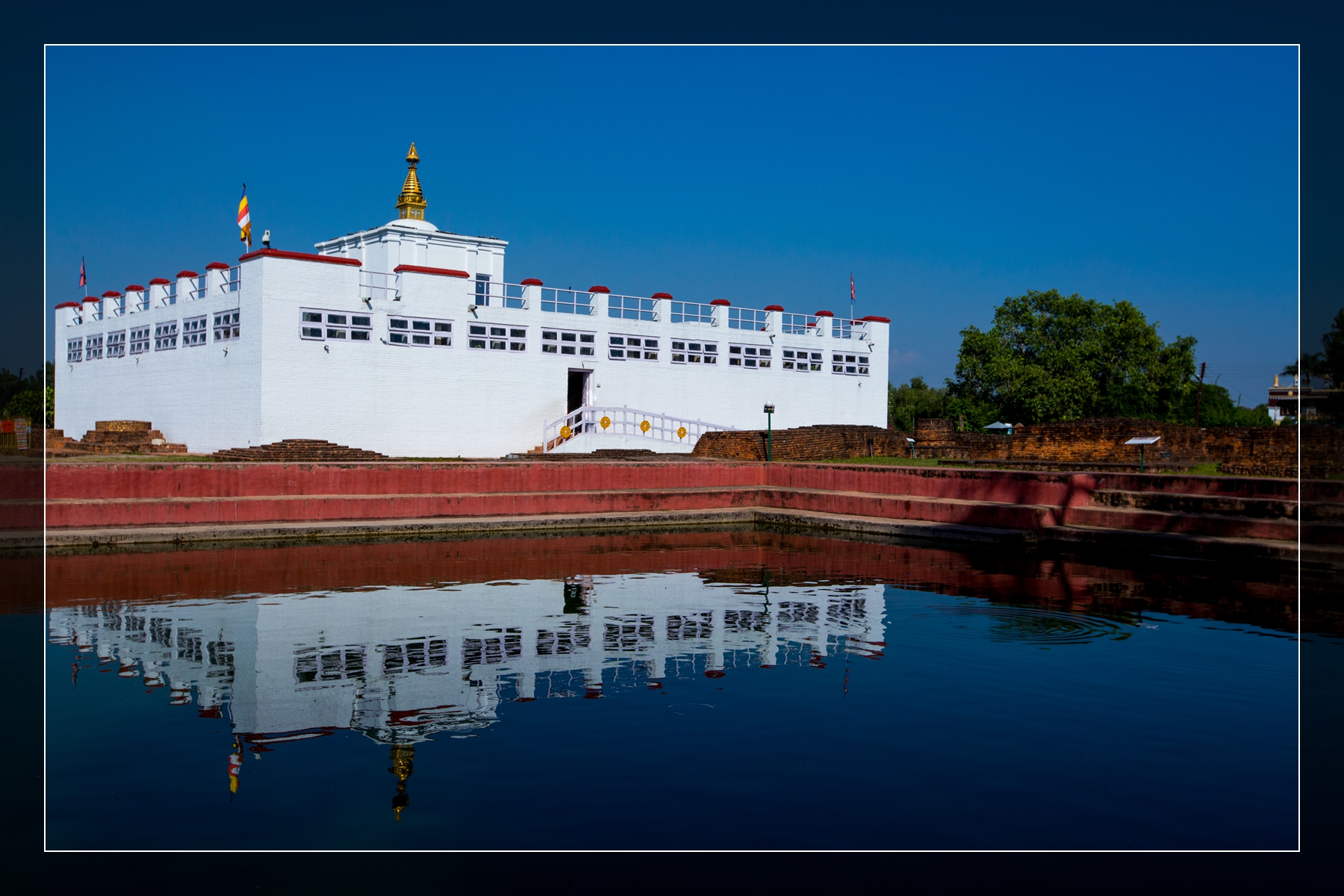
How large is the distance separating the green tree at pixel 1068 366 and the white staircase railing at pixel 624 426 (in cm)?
1881

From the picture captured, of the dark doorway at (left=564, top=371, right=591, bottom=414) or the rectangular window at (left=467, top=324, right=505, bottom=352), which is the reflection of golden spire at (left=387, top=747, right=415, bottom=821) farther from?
the dark doorway at (left=564, top=371, right=591, bottom=414)

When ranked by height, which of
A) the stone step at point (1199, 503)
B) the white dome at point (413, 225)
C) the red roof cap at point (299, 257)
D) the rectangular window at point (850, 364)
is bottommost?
the stone step at point (1199, 503)

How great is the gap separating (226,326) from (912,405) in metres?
49.9

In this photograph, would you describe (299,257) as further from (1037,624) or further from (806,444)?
(1037,624)

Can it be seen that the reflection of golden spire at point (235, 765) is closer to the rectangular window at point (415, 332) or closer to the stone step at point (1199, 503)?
the stone step at point (1199, 503)

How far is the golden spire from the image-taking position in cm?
3491

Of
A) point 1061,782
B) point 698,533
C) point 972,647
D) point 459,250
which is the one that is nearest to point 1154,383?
point 459,250

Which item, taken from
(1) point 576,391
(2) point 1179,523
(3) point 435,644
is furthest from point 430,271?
(3) point 435,644

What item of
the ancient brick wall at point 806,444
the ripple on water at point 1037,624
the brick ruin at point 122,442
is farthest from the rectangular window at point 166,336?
the ripple on water at point 1037,624

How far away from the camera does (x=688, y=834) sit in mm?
5215

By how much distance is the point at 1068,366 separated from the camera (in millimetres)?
49125

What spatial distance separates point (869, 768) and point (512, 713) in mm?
2469

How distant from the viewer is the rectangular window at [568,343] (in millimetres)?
32594
